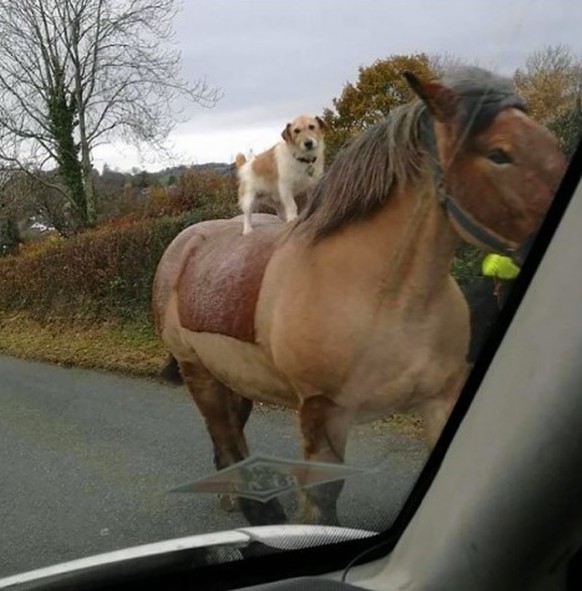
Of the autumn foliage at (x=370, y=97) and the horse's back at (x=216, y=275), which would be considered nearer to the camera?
the autumn foliage at (x=370, y=97)

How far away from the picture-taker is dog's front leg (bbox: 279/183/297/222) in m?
2.83

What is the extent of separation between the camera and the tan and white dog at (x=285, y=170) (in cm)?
268

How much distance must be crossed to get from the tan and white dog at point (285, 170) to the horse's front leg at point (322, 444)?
456mm

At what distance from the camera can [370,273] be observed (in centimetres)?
269

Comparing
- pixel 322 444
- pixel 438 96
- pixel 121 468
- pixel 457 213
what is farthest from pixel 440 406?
pixel 121 468

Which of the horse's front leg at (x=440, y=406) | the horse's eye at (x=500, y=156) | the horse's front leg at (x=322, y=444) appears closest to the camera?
the horse's eye at (x=500, y=156)

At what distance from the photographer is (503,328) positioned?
8.20ft

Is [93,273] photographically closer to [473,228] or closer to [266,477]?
[266,477]

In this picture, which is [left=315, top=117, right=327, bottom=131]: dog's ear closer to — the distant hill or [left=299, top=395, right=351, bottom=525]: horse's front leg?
the distant hill

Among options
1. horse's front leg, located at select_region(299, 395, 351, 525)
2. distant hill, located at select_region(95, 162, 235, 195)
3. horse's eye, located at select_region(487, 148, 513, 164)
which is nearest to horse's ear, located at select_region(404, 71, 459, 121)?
horse's eye, located at select_region(487, 148, 513, 164)

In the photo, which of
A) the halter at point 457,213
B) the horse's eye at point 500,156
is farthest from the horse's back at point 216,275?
the horse's eye at point 500,156

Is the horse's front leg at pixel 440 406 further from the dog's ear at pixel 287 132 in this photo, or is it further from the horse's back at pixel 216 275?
the dog's ear at pixel 287 132

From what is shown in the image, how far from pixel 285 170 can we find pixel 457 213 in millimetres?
461

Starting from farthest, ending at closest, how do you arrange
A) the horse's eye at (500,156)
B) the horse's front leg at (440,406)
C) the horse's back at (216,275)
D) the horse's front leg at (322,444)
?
1. the horse's back at (216,275)
2. the horse's front leg at (322,444)
3. the horse's front leg at (440,406)
4. the horse's eye at (500,156)
